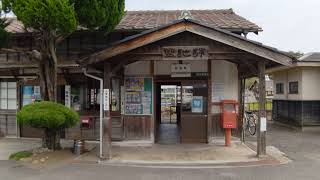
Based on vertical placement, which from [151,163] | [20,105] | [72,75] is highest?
[72,75]

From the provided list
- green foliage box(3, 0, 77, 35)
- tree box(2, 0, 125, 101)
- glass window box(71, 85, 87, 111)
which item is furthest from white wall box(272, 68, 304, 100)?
green foliage box(3, 0, 77, 35)

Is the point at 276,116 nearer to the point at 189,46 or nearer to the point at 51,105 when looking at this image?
the point at 189,46

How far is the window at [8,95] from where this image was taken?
17.6 m

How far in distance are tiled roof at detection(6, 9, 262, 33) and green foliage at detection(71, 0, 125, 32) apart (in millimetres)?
2508

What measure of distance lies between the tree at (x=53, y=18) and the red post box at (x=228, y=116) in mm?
4699

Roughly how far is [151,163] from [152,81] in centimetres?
417

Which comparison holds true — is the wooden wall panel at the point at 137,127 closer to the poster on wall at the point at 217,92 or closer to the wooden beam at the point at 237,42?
the poster on wall at the point at 217,92

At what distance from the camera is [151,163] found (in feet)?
39.7

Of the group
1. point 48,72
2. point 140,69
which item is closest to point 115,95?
point 140,69

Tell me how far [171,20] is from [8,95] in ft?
22.9

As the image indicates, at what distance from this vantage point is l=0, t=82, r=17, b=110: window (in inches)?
692

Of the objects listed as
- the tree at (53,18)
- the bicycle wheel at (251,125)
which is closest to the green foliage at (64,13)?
the tree at (53,18)

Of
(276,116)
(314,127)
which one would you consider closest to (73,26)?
(314,127)

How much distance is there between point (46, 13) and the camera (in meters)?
10.9
